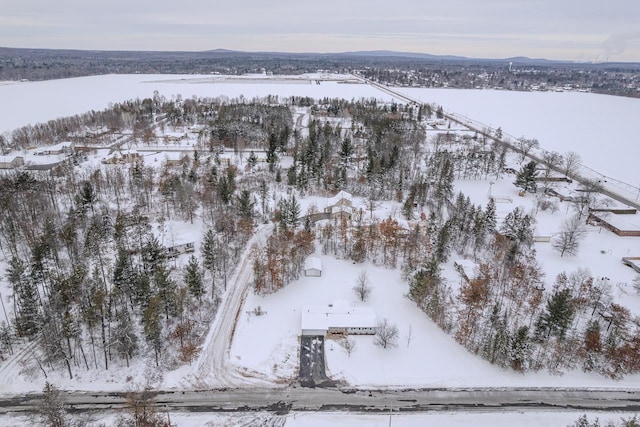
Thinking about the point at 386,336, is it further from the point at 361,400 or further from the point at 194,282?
the point at 194,282

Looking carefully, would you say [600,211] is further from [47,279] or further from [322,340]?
[47,279]

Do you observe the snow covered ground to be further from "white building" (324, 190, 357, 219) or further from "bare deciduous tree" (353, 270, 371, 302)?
"white building" (324, 190, 357, 219)

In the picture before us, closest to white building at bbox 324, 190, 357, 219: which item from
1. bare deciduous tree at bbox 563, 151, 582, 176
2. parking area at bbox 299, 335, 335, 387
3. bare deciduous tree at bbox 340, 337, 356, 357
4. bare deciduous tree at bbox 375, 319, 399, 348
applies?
bare deciduous tree at bbox 375, 319, 399, 348

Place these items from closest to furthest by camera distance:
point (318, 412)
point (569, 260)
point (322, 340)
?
point (318, 412), point (322, 340), point (569, 260)

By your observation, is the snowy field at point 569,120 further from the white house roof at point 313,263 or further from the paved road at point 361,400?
the white house roof at point 313,263

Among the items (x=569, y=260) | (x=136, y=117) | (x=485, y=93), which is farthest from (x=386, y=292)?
(x=485, y=93)

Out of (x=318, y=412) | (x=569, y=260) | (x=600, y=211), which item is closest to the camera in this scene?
(x=318, y=412)

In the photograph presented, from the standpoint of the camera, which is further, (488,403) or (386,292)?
(386,292)
